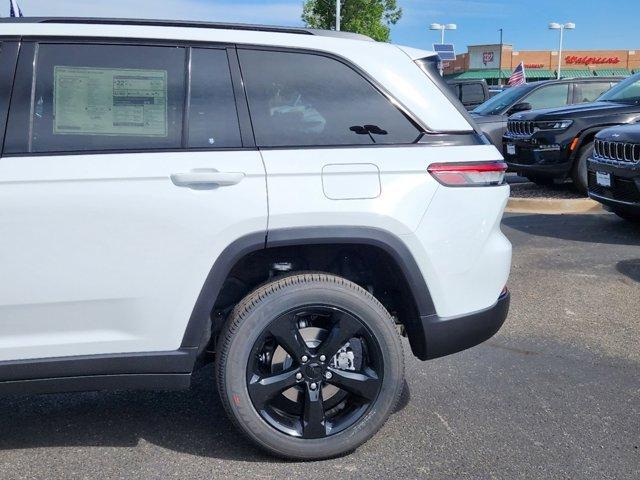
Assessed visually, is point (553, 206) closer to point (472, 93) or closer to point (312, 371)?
point (312, 371)

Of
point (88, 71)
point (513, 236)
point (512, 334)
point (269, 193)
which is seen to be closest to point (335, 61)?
point (269, 193)

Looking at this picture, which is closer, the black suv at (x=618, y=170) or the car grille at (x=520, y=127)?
the black suv at (x=618, y=170)

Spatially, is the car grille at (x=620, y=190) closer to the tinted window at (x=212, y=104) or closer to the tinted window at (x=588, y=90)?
the tinted window at (x=588, y=90)

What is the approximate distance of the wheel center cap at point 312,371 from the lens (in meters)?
3.14

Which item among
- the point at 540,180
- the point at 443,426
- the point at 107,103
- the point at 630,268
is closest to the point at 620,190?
the point at 630,268

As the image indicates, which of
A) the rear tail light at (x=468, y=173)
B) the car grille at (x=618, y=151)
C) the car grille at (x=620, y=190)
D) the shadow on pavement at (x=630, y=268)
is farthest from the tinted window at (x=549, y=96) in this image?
the rear tail light at (x=468, y=173)

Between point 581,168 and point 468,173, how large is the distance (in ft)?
23.7

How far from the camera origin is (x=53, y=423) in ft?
11.8

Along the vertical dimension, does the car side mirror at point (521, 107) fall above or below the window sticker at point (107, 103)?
above

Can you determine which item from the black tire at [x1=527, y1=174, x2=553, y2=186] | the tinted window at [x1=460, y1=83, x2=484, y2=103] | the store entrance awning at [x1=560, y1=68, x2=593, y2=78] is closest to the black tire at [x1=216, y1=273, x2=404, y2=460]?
the black tire at [x1=527, y1=174, x2=553, y2=186]

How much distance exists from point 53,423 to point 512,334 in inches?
116

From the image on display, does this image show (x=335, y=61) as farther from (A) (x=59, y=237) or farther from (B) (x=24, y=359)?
(B) (x=24, y=359)

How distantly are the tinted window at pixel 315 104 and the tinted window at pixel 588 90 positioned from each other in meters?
10.6

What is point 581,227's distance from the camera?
8359 mm
